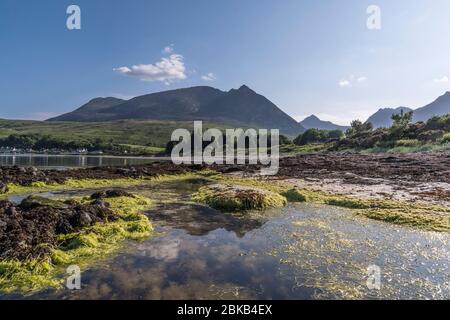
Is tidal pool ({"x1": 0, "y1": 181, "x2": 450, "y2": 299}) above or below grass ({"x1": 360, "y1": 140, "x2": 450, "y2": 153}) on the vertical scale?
below

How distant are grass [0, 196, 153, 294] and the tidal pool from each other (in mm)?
686

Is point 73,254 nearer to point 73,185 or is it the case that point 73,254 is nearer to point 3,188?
point 3,188

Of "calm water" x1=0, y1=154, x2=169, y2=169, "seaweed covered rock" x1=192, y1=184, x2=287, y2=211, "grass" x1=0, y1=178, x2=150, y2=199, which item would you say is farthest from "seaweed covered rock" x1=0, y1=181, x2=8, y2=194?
"calm water" x1=0, y1=154, x2=169, y2=169

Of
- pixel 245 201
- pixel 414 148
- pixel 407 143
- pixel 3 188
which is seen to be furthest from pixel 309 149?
pixel 3 188

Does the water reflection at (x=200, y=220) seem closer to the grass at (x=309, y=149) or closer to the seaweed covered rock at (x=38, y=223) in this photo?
the seaweed covered rock at (x=38, y=223)

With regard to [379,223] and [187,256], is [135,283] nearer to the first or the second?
[187,256]

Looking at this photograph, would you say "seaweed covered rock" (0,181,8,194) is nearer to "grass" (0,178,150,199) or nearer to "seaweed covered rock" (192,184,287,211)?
"grass" (0,178,150,199)

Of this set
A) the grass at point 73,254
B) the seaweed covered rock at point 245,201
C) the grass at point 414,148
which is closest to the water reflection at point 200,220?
the seaweed covered rock at point 245,201

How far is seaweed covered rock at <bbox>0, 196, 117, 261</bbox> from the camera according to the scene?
13500mm

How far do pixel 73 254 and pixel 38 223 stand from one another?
4.55 meters

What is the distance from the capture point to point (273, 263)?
44.0 feet

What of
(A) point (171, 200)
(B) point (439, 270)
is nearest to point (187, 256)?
(B) point (439, 270)

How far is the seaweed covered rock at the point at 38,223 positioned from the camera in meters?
13.5
